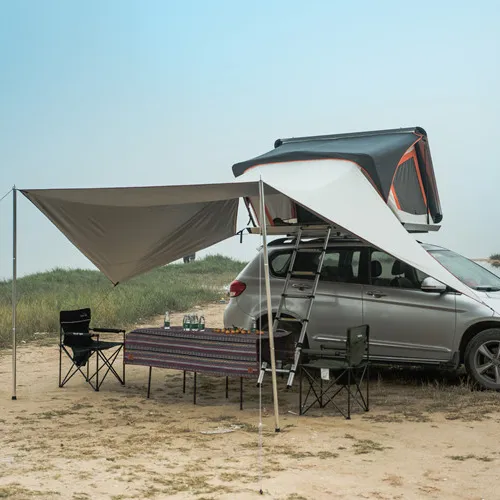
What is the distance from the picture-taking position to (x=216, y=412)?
7.96 metres

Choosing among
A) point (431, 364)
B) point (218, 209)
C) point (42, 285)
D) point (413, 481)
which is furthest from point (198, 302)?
point (413, 481)

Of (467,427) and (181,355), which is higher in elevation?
(181,355)

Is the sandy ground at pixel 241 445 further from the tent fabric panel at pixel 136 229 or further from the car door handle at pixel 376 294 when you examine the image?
the tent fabric panel at pixel 136 229

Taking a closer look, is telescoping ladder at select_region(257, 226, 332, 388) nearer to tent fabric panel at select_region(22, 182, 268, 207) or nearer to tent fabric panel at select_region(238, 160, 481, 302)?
tent fabric panel at select_region(238, 160, 481, 302)

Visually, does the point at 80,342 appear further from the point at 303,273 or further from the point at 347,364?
the point at 347,364

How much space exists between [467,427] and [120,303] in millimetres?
11195

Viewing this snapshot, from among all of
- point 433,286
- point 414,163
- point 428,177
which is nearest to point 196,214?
point 414,163

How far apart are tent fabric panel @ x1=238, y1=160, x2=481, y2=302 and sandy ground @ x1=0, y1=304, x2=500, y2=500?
1.35m

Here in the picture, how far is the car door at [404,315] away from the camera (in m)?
8.68

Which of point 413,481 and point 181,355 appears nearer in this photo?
point 413,481

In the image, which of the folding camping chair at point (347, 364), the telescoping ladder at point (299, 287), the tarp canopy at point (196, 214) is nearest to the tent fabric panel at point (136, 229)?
the tarp canopy at point (196, 214)

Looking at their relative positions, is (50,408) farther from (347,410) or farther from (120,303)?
(120,303)

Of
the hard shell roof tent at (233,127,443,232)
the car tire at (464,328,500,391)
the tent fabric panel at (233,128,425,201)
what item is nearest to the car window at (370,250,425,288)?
the hard shell roof tent at (233,127,443,232)

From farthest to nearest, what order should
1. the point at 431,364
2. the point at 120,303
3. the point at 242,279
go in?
the point at 120,303, the point at 242,279, the point at 431,364
